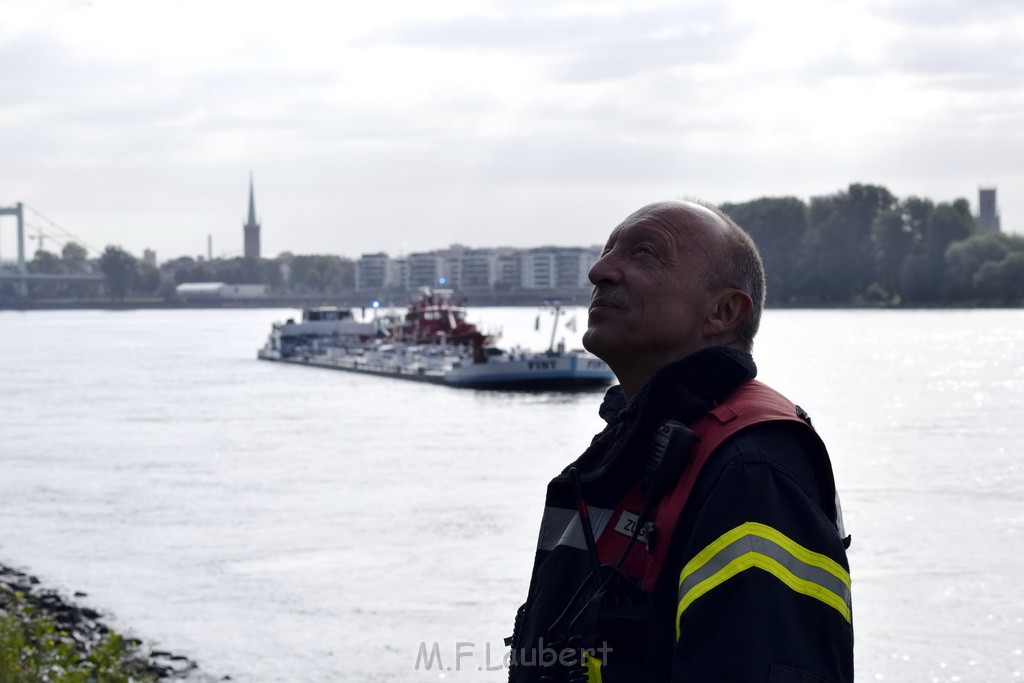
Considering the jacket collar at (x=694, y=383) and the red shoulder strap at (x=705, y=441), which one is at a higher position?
the jacket collar at (x=694, y=383)

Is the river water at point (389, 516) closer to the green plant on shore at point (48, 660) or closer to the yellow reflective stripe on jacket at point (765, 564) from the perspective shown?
the green plant on shore at point (48, 660)

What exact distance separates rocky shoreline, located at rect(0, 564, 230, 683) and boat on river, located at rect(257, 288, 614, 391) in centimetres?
3581

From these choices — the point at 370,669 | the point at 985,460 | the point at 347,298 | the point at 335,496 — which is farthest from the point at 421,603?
the point at 347,298

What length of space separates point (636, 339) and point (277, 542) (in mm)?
17768

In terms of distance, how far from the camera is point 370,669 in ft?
41.8

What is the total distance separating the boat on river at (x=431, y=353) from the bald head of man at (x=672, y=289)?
158 feet

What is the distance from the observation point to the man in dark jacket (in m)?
1.97

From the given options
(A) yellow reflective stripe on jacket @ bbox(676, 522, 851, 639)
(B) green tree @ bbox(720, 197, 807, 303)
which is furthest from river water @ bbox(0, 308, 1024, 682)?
(B) green tree @ bbox(720, 197, 807, 303)

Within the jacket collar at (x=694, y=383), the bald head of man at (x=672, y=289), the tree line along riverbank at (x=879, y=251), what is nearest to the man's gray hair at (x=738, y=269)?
the bald head of man at (x=672, y=289)

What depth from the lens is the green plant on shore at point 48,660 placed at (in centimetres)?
786

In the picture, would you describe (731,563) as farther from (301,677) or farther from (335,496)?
(335,496)

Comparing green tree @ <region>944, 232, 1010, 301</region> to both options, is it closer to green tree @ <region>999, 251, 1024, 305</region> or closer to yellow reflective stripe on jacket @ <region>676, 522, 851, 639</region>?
green tree @ <region>999, 251, 1024, 305</region>

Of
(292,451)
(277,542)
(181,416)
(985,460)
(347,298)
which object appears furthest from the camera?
(347,298)

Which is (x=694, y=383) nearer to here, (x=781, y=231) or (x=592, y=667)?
(x=592, y=667)
